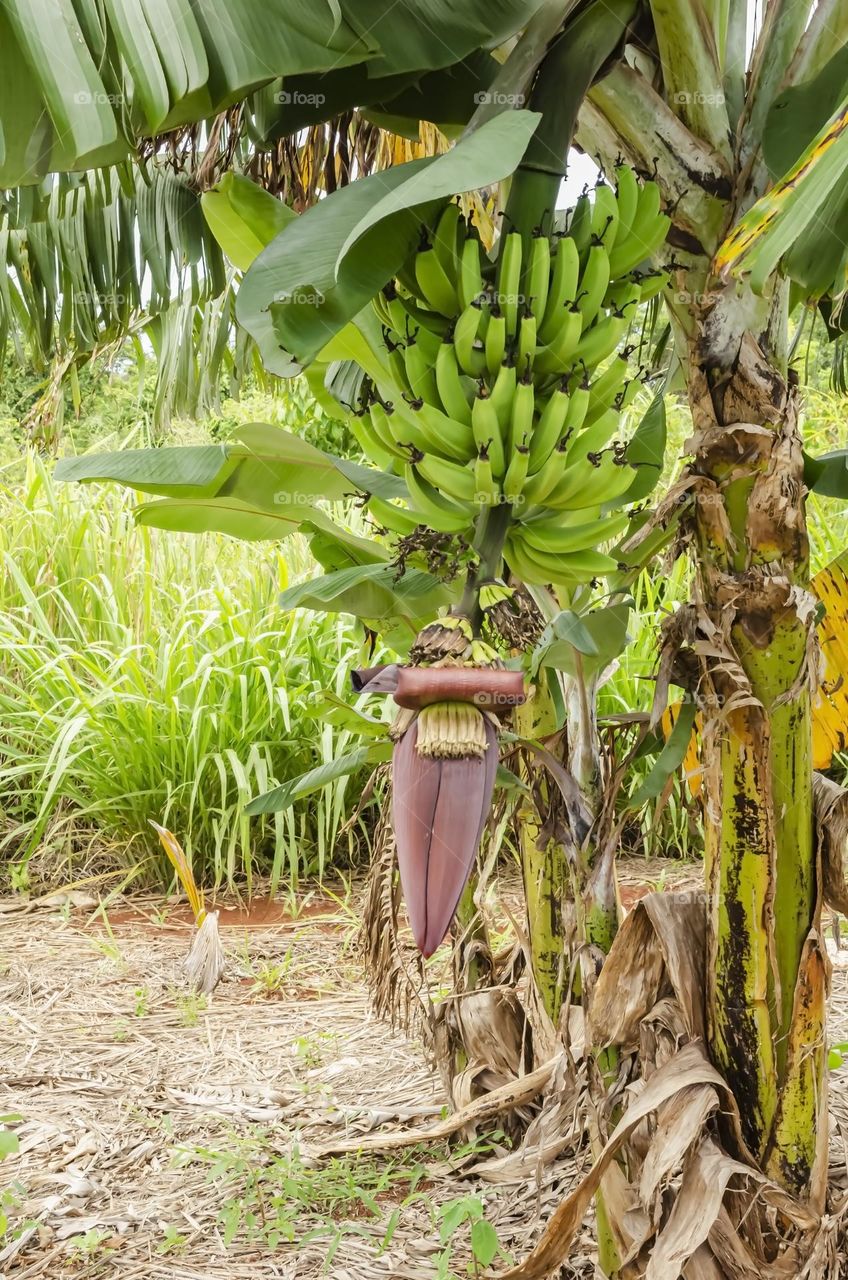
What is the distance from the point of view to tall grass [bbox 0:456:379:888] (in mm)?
2928

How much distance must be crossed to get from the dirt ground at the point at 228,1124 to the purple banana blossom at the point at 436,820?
780 millimetres

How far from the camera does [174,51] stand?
2.55 feet

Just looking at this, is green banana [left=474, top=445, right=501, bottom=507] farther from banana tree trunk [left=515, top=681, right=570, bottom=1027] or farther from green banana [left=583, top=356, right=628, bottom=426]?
banana tree trunk [left=515, top=681, right=570, bottom=1027]

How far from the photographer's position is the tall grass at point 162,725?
2.93m

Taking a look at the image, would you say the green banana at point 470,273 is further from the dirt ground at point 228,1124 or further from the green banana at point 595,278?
the dirt ground at point 228,1124

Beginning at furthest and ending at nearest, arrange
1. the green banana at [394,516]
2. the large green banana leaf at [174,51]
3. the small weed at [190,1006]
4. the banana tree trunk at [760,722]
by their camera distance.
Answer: the small weed at [190,1006] < the banana tree trunk at [760,722] < the green banana at [394,516] < the large green banana leaf at [174,51]

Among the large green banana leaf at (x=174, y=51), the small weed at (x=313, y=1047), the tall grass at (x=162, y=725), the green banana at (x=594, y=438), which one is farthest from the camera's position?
the tall grass at (x=162, y=725)

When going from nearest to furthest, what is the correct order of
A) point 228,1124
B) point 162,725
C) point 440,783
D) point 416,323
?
point 440,783 → point 416,323 → point 228,1124 → point 162,725

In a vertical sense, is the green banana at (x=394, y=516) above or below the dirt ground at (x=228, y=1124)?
above

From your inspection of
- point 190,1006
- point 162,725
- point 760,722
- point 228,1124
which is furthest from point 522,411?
point 162,725

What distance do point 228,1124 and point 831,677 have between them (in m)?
1.26

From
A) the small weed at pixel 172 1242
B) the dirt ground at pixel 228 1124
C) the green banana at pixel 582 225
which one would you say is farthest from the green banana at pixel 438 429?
the small weed at pixel 172 1242

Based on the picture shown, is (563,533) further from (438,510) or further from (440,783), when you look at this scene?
(440,783)

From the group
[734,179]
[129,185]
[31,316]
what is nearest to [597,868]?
[734,179]
